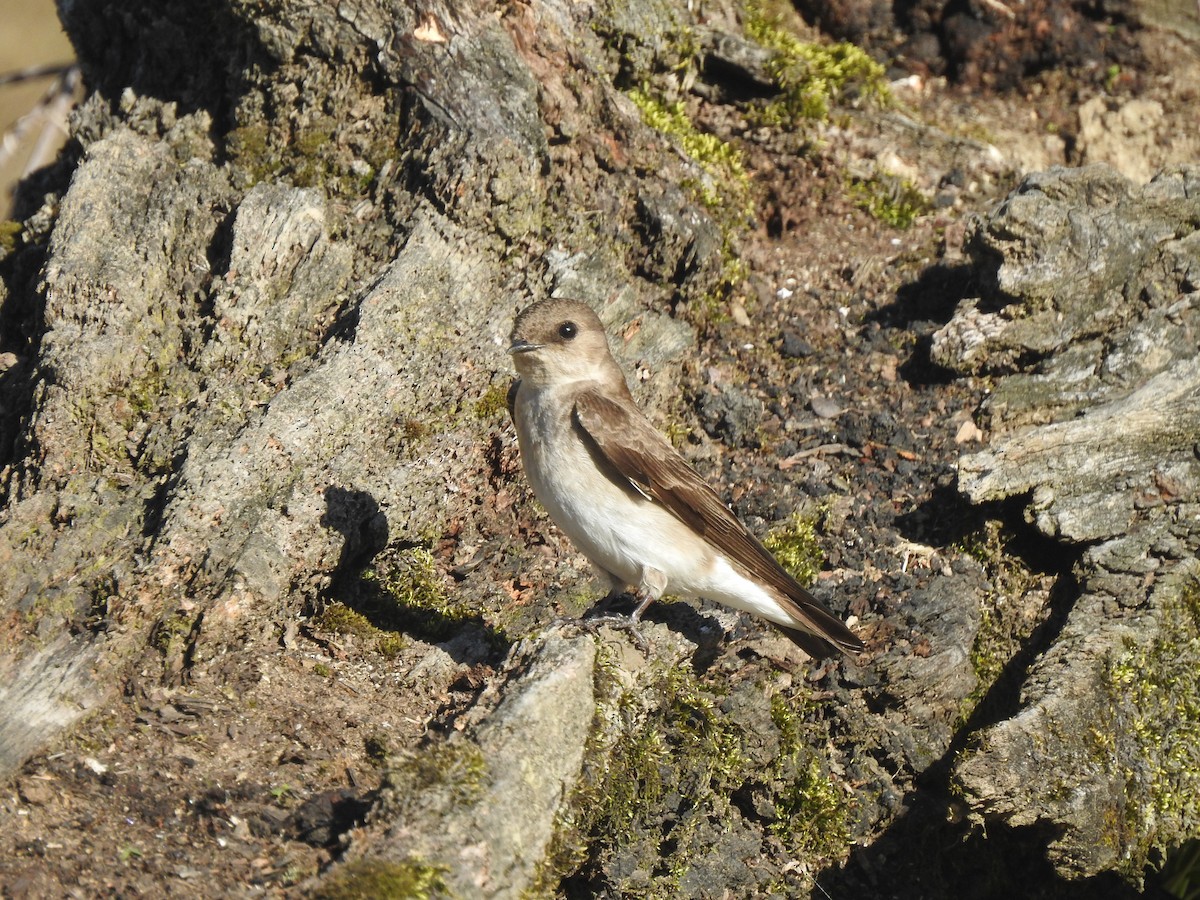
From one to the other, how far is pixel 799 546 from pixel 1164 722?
212cm

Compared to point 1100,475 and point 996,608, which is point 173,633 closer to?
point 996,608

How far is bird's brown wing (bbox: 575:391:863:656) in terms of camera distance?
20.4 feet

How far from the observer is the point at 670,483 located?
6.34 meters

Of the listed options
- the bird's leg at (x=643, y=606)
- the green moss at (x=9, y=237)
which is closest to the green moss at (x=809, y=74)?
the bird's leg at (x=643, y=606)

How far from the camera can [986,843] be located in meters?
5.84

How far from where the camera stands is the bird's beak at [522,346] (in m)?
6.42

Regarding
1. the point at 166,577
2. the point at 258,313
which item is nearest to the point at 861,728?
the point at 166,577

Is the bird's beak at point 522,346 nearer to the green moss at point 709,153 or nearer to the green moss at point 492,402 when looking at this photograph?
the green moss at point 492,402

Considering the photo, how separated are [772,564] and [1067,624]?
1600 millimetres

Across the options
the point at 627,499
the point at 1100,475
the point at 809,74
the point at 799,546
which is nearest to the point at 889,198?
the point at 809,74

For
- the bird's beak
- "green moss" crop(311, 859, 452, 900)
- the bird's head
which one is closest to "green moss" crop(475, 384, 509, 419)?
the bird's head

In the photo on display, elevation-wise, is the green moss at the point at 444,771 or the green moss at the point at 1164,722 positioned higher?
the green moss at the point at 444,771

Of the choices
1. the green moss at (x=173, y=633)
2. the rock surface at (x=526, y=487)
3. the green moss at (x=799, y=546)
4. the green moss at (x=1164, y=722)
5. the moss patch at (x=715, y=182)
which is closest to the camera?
the rock surface at (x=526, y=487)

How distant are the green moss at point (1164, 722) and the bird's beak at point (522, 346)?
3.41 metres
